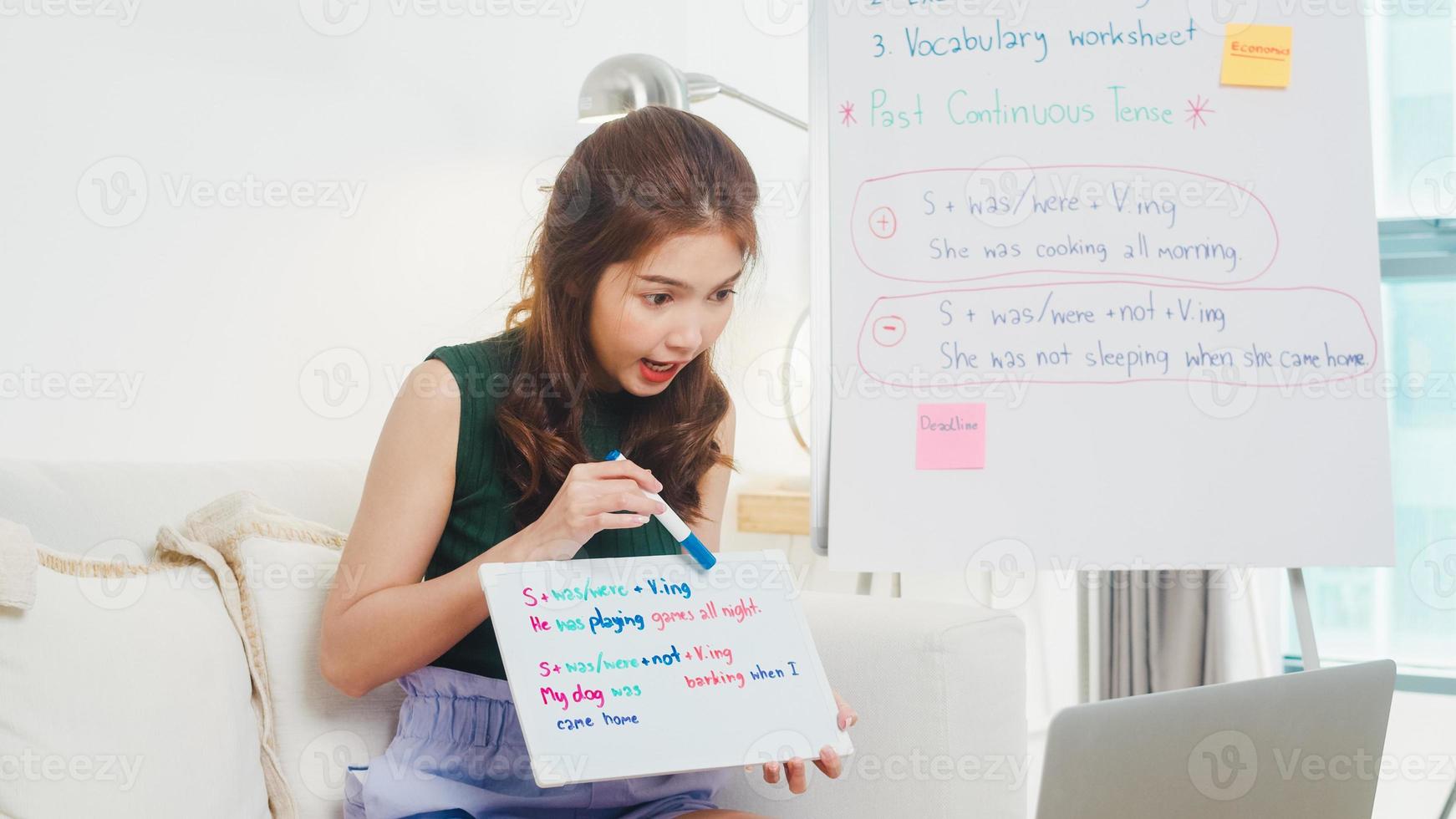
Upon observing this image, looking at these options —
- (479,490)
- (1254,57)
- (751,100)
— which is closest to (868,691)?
(479,490)

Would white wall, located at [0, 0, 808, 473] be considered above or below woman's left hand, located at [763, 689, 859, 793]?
above

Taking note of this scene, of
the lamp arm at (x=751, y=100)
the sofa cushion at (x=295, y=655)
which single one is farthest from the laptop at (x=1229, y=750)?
the lamp arm at (x=751, y=100)

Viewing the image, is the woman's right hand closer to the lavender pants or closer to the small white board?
the small white board

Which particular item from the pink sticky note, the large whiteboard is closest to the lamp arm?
the large whiteboard

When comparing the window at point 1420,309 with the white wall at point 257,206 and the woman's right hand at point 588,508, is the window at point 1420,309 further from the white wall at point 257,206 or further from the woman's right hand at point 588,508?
the woman's right hand at point 588,508

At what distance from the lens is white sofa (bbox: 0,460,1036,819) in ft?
3.72

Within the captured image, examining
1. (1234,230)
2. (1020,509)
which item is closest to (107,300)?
(1020,509)

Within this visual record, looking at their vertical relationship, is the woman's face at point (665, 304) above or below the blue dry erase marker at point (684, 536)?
above

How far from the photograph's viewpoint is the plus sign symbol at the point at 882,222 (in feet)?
4.14

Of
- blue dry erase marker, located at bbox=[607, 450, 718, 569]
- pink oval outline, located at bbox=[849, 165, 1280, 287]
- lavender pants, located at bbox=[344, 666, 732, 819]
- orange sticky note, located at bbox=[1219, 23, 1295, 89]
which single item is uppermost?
orange sticky note, located at bbox=[1219, 23, 1295, 89]

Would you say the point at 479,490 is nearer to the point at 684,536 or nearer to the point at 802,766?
the point at 684,536

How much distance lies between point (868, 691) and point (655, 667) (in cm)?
33

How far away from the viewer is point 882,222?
49.7 inches

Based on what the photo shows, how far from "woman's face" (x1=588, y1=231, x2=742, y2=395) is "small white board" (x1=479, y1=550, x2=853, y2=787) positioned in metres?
0.21
